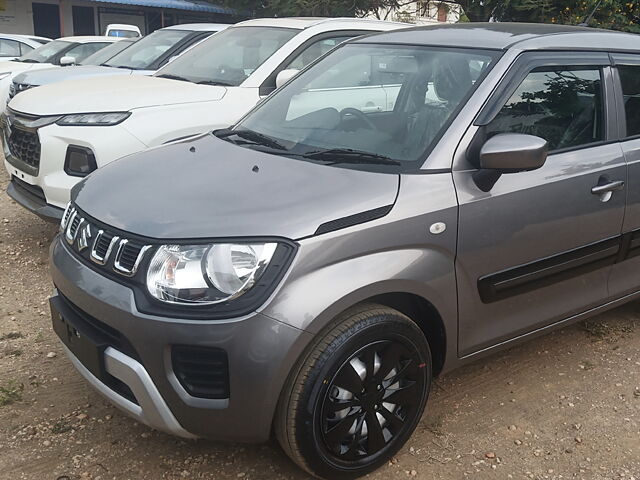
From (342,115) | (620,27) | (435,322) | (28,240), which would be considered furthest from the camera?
(620,27)

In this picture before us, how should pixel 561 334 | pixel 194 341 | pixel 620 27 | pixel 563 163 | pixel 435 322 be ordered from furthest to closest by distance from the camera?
pixel 620 27 → pixel 561 334 → pixel 563 163 → pixel 435 322 → pixel 194 341

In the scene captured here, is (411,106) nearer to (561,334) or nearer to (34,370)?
(561,334)

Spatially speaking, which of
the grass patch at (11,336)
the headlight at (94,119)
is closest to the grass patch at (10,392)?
the grass patch at (11,336)

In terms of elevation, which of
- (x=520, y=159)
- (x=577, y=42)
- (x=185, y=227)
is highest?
(x=577, y=42)

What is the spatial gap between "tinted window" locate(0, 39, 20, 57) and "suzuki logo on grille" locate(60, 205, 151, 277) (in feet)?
42.2

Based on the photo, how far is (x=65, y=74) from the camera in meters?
7.62

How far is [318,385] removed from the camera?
2.32 metres

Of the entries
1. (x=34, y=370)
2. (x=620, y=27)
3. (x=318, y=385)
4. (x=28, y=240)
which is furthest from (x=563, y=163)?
(x=620, y=27)

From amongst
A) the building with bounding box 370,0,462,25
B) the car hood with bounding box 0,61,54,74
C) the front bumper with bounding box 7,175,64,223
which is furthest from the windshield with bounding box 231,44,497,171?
the building with bounding box 370,0,462,25

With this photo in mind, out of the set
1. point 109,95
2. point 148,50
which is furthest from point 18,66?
point 109,95

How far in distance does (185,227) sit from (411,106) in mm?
1280

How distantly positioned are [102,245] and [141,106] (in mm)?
2474

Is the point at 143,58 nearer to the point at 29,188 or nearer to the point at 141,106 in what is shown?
the point at 141,106

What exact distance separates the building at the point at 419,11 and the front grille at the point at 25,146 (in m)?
16.2
